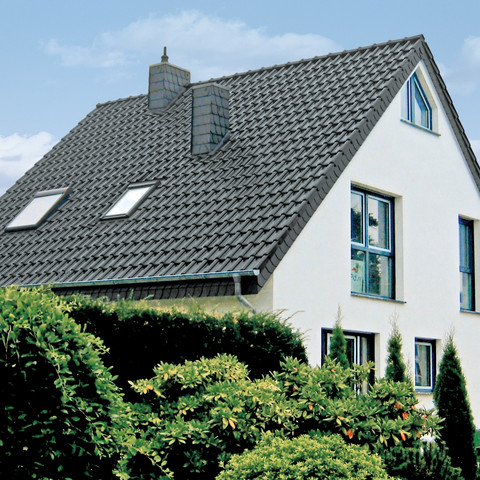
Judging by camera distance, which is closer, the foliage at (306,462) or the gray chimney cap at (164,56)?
the foliage at (306,462)

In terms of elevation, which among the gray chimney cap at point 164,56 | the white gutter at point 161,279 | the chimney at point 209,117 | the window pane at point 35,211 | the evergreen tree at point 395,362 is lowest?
the evergreen tree at point 395,362

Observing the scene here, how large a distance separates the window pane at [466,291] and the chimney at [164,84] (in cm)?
794

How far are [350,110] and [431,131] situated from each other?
2792 millimetres

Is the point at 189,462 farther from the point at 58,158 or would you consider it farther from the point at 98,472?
the point at 58,158

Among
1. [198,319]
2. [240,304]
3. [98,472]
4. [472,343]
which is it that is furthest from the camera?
[472,343]

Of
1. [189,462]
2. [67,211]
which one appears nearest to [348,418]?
[189,462]

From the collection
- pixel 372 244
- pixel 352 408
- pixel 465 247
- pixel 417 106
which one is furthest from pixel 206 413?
pixel 465 247

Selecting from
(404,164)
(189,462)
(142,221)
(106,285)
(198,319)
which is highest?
(404,164)

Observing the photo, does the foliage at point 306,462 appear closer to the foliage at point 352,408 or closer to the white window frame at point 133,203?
the foliage at point 352,408

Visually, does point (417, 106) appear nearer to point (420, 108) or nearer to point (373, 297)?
point (420, 108)

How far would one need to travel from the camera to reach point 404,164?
693 inches

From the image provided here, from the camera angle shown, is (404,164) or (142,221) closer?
(142,221)

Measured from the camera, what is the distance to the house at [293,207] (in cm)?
1445

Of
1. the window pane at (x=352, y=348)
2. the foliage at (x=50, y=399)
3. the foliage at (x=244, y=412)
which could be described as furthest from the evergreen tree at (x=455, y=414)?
the foliage at (x=50, y=399)
